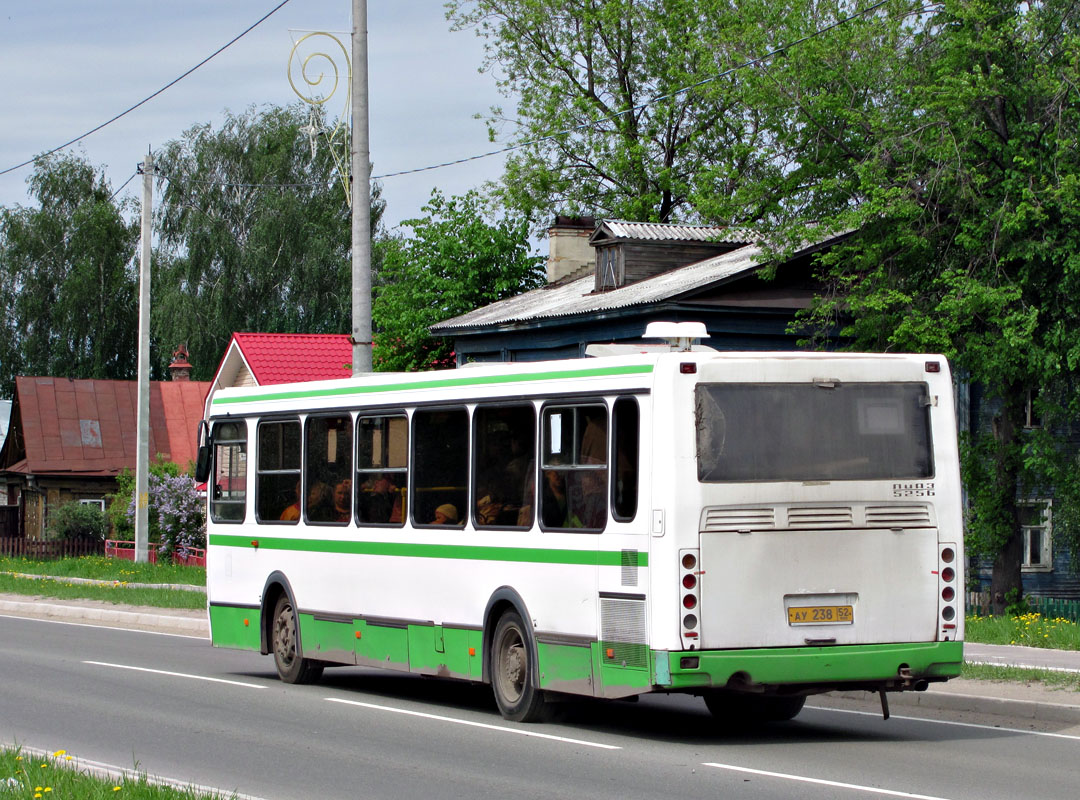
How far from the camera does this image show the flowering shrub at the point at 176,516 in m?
41.5

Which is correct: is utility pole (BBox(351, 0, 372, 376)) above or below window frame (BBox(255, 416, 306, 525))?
above

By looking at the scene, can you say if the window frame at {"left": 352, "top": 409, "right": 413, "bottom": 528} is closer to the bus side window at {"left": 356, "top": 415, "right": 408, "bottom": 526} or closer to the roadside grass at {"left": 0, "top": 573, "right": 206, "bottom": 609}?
the bus side window at {"left": 356, "top": 415, "right": 408, "bottom": 526}

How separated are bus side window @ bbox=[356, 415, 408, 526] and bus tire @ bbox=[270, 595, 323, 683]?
1772 mm

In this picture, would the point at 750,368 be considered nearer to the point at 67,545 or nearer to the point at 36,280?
the point at 67,545

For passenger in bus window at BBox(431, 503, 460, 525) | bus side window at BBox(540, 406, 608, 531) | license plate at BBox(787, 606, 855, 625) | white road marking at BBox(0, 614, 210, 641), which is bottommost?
white road marking at BBox(0, 614, 210, 641)

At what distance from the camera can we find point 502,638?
40.9 feet

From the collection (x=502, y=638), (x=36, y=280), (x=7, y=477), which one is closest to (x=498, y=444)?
(x=502, y=638)

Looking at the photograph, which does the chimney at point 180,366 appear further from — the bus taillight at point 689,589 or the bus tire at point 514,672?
the bus taillight at point 689,589

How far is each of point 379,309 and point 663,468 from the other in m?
31.8

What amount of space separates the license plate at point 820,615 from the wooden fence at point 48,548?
38312 mm

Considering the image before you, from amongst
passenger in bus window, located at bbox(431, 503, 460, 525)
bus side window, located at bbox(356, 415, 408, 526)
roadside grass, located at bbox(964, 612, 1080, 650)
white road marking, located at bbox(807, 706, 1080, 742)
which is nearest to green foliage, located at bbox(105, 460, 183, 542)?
roadside grass, located at bbox(964, 612, 1080, 650)

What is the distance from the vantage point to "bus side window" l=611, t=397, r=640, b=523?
11070 millimetres

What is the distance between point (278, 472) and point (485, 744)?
545 cm

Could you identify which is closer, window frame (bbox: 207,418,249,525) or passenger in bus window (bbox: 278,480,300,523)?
passenger in bus window (bbox: 278,480,300,523)
